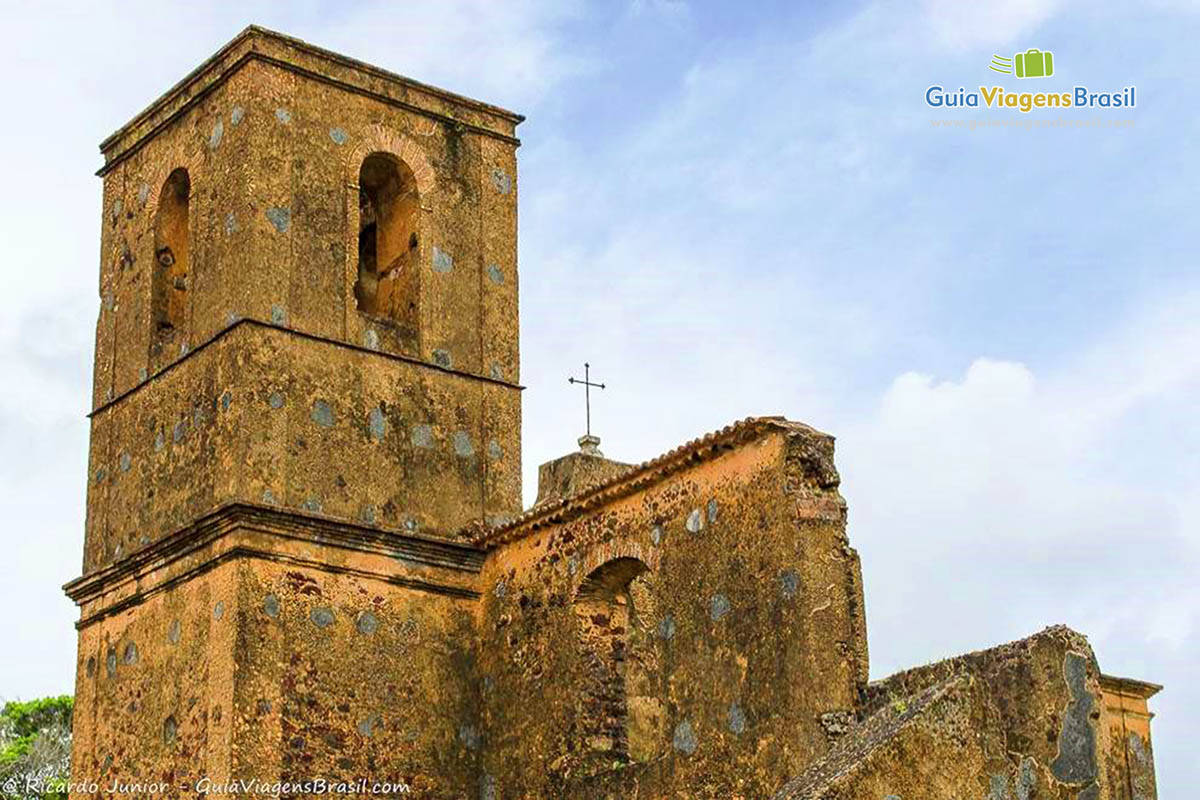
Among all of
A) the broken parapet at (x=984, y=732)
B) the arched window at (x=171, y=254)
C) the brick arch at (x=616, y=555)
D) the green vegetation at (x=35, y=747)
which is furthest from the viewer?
the green vegetation at (x=35, y=747)

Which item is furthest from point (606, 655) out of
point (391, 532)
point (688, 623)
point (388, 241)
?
point (388, 241)

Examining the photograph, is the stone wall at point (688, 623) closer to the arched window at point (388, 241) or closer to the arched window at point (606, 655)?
the arched window at point (606, 655)

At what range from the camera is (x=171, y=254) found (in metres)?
18.4

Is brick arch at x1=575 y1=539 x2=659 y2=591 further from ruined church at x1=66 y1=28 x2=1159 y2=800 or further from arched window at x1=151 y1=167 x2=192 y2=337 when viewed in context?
arched window at x1=151 y1=167 x2=192 y2=337

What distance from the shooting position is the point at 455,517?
1722 cm

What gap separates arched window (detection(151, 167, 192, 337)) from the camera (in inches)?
715

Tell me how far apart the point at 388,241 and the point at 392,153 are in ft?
2.74

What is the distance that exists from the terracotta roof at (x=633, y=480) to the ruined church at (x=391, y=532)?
1.2 inches

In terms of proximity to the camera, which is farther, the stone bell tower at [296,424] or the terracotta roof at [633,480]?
the stone bell tower at [296,424]

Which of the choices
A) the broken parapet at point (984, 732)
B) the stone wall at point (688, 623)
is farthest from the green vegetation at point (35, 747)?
the broken parapet at point (984, 732)

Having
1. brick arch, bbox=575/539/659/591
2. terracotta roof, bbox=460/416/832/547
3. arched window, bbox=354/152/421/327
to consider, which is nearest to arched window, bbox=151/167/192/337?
arched window, bbox=354/152/421/327

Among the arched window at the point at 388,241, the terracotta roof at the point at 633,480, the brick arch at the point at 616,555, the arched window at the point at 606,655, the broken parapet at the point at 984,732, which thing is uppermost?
the arched window at the point at 388,241

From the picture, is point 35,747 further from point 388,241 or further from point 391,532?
point 391,532

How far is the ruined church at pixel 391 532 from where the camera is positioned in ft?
46.0
